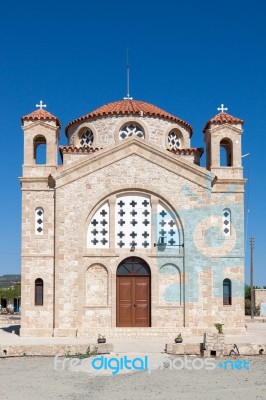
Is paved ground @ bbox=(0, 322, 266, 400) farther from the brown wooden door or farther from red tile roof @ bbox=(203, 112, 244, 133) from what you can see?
red tile roof @ bbox=(203, 112, 244, 133)

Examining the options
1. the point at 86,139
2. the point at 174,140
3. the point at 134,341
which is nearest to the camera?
the point at 134,341

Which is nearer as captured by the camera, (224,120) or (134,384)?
(134,384)

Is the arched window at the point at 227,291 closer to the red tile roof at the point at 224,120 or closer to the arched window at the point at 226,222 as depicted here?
the arched window at the point at 226,222

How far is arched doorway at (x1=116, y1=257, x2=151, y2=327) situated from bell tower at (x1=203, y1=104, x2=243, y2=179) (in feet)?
17.9

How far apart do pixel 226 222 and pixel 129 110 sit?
745 centimetres

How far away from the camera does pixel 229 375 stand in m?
16.0

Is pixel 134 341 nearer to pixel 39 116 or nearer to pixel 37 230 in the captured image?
pixel 37 230

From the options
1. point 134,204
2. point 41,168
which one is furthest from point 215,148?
point 41,168

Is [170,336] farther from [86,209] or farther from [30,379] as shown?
[30,379]

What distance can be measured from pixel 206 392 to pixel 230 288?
1107 cm

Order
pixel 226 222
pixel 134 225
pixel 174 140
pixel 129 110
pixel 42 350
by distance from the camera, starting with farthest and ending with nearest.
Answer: pixel 174 140
pixel 129 110
pixel 226 222
pixel 134 225
pixel 42 350

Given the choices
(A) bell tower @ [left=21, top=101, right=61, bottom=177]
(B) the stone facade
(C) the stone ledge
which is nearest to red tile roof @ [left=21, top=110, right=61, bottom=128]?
(A) bell tower @ [left=21, top=101, right=61, bottom=177]

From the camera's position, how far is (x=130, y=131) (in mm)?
28266

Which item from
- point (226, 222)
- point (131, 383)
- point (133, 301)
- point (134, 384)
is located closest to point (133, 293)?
point (133, 301)
